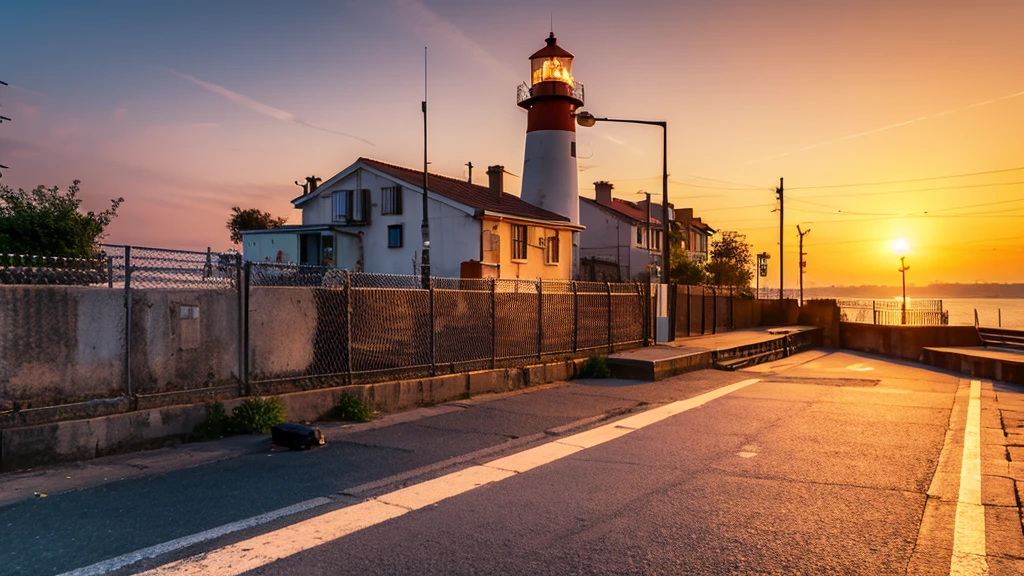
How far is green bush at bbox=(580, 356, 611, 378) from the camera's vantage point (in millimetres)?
16141

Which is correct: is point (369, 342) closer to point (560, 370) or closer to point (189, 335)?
point (189, 335)

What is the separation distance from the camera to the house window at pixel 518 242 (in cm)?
3206

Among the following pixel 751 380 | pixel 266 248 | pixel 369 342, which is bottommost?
pixel 751 380

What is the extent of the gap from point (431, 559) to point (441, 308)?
8.33m

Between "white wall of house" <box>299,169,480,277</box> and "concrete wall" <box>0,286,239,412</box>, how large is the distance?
820 inches

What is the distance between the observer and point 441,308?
41.5 feet

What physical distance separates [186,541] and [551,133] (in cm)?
3508

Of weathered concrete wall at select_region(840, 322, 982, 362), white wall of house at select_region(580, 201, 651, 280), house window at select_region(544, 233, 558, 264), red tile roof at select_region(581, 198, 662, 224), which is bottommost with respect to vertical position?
weathered concrete wall at select_region(840, 322, 982, 362)

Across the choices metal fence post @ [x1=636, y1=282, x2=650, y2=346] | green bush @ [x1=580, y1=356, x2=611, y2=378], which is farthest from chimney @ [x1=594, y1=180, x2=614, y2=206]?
green bush @ [x1=580, y1=356, x2=611, y2=378]

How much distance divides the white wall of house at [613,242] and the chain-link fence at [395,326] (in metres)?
34.7

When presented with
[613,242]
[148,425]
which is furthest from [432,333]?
[613,242]

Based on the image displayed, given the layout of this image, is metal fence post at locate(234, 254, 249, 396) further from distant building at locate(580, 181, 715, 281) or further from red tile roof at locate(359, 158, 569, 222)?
distant building at locate(580, 181, 715, 281)

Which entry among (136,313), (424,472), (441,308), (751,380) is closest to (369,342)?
(441,308)

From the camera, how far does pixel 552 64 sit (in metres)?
37.2
